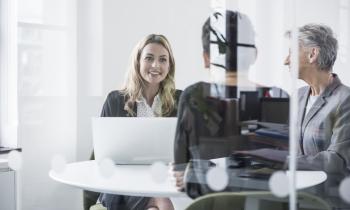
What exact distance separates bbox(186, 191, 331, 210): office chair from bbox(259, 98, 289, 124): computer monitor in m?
0.35

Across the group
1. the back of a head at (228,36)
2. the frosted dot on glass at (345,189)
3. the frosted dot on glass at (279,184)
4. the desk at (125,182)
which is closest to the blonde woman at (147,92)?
the desk at (125,182)

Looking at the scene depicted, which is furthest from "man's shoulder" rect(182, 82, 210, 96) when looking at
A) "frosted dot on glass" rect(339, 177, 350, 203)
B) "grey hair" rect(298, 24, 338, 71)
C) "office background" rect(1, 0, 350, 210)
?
"frosted dot on glass" rect(339, 177, 350, 203)

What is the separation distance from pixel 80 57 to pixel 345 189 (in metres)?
1.51

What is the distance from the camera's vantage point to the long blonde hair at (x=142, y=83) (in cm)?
210

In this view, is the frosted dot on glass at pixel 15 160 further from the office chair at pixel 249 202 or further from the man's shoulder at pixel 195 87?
the office chair at pixel 249 202

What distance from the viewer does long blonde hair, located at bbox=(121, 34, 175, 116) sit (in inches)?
82.7

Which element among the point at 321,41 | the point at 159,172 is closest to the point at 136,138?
the point at 159,172

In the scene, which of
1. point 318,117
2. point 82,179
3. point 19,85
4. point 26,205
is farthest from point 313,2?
point 26,205

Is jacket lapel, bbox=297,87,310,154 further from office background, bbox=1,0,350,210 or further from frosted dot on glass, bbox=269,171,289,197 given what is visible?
frosted dot on glass, bbox=269,171,289,197

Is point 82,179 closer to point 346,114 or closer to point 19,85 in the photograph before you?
point 19,85

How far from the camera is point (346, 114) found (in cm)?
199

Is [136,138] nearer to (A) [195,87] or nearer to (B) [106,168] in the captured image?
(B) [106,168]

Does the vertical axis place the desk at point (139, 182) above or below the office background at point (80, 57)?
below

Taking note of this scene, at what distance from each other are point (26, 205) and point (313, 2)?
1901mm
